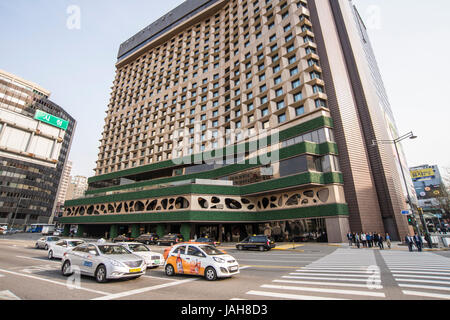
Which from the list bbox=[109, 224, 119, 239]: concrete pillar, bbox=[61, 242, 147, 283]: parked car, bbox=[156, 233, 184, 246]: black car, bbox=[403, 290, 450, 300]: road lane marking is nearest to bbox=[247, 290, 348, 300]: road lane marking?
bbox=[403, 290, 450, 300]: road lane marking

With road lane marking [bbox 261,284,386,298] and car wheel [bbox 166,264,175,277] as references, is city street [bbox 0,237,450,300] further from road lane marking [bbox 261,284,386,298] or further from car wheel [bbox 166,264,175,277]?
car wheel [bbox 166,264,175,277]

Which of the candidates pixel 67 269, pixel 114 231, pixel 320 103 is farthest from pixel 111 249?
pixel 114 231

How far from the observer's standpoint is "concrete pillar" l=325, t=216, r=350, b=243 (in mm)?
28438

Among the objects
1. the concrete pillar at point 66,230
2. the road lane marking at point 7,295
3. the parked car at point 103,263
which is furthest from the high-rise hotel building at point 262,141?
the road lane marking at point 7,295

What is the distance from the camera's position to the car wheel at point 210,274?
9586 millimetres

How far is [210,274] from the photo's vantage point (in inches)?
381

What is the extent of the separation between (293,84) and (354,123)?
1182 centimetres

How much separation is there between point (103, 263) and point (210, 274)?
439 cm

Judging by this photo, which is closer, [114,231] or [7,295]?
[7,295]

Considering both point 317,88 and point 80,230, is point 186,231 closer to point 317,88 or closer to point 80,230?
point 317,88

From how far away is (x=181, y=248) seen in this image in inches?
438

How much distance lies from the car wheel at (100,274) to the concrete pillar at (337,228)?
28054 millimetres

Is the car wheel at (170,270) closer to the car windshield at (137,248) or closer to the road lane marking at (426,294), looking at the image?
the car windshield at (137,248)

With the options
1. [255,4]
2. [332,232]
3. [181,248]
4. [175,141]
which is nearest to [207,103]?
[175,141]
